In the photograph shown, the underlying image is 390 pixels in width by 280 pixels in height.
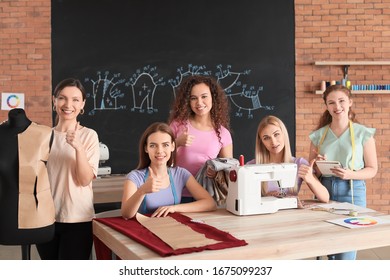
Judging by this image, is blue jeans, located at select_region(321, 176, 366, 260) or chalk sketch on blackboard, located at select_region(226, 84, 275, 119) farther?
chalk sketch on blackboard, located at select_region(226, 84, 275, 119)

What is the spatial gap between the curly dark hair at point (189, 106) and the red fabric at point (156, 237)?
2.29 ft

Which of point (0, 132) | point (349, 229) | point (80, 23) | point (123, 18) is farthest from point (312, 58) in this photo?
point (0, 132)

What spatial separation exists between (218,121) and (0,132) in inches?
48.2

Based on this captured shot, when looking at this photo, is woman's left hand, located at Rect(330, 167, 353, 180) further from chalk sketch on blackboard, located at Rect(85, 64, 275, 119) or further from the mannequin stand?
chalk sketch on blackboard, located at Rect(85, 64, 275, 119)

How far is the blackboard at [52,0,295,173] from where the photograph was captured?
528 centimetres

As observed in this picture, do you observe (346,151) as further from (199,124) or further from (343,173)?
(199,124)

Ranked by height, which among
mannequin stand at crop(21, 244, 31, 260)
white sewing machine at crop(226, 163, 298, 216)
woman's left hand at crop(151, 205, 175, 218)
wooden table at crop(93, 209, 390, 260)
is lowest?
mannequin stand at crop(21, 244, 31, 260)

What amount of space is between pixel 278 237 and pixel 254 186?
17.6 inches

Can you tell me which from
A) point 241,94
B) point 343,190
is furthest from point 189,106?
point 241,94

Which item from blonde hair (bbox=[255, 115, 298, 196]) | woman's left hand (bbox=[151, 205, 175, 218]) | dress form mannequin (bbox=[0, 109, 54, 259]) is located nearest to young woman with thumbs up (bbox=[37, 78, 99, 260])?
dress form mannequin (bbox=[0, 109, 54, 259])

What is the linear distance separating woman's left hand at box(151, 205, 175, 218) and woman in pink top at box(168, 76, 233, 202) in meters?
0.30

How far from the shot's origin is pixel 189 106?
269cm

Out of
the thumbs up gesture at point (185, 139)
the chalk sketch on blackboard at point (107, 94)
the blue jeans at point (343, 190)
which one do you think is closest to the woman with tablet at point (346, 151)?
the blue jeans at point (343, 190)

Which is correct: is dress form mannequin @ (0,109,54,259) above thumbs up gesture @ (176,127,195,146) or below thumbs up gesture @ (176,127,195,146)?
below
